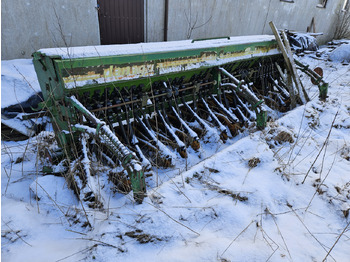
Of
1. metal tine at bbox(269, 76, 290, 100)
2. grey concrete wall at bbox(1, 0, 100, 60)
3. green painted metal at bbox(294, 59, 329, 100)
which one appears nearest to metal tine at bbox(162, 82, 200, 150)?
grey concrete wall at bbox(1, 0, 100, 60)

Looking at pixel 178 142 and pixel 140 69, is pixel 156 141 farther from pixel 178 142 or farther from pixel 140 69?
pixel 140 69

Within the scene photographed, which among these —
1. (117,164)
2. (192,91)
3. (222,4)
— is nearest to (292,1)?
(222,4)

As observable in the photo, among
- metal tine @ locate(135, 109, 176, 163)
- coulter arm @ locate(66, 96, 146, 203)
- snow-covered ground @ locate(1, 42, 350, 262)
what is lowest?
snow-covered ground @ locate(1, 42, 350, 262)

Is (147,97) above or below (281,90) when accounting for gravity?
above

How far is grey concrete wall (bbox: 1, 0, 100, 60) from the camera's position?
3.85 m

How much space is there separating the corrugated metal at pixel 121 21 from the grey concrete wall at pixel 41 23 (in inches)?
12.8

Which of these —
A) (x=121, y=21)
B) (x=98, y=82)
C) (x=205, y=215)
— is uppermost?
(x=121, y=21)

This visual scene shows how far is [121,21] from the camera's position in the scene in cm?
530

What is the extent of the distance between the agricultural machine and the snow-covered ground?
27cm

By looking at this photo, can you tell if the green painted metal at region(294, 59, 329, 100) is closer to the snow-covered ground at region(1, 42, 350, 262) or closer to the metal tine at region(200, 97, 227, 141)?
the snow-covered ground at region(1, 42, 350, 262)

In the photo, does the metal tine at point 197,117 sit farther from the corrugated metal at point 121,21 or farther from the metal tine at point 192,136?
the corrugated metal at point 121,21

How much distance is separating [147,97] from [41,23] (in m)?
2.83

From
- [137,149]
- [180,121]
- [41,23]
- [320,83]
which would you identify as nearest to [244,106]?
[180,121]

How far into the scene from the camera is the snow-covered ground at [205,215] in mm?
1551
